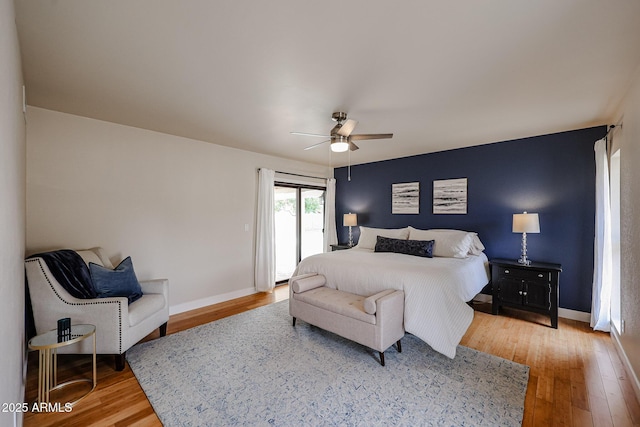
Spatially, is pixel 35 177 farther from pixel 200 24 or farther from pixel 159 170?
pixel 200 24

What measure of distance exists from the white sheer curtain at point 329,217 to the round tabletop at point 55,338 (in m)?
4.31

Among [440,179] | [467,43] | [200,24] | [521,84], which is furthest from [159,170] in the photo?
[440,179]

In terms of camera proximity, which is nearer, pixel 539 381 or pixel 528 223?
pixel 539 381

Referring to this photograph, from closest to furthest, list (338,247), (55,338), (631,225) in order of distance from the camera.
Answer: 1. (55,338)
2. (631,225)
3. (338,247)

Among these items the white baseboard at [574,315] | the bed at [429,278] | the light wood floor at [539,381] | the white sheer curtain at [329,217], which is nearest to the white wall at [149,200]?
the light wood floor at [539,381]

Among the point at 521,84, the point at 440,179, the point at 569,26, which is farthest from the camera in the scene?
the point at 440,179

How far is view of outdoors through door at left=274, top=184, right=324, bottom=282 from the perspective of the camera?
5.33 meters

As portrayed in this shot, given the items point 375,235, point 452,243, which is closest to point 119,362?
point 375,235

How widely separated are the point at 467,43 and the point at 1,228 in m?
2.56

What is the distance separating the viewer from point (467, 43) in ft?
5.58

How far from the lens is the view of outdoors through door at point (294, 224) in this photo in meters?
5.33

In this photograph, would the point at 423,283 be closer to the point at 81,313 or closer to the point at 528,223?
the point at 528,223

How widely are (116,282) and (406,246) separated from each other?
356cm

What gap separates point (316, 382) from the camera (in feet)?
7.30
